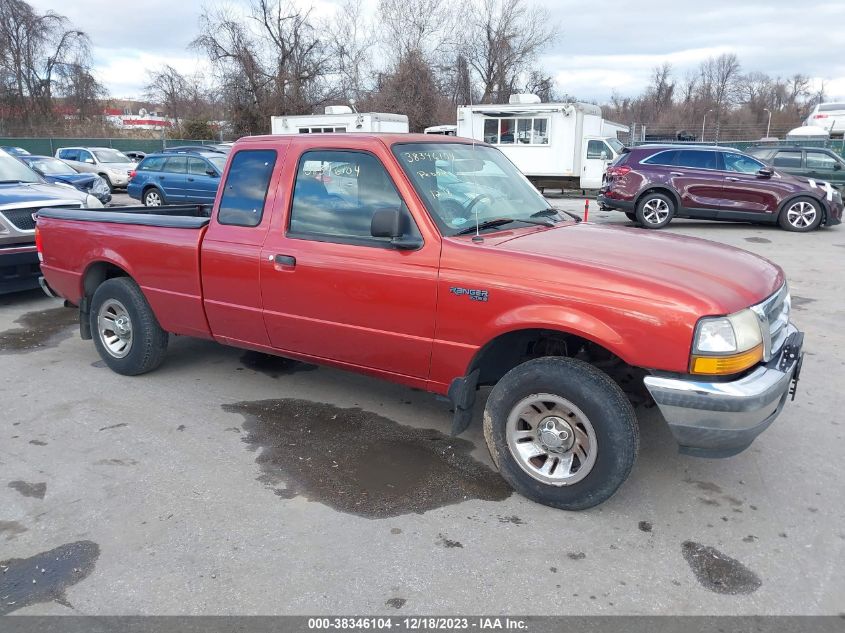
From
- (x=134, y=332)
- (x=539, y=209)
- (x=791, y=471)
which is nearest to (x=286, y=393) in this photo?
(x=134, y=332)

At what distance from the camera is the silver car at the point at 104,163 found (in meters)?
22.7

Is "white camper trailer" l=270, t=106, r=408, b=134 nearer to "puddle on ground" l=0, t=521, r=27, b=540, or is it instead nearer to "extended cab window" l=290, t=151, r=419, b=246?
"extended cab window" l=290, t=151, r=419, b=246

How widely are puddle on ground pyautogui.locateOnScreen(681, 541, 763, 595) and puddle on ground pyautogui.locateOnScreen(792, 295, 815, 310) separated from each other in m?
5.40

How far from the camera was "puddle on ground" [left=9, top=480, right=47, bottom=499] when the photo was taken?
359cm

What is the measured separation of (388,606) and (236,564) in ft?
2.48

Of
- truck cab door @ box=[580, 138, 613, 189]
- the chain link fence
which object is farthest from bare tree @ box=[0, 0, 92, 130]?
truck cab door @ box=[580, 138, 613, 189]

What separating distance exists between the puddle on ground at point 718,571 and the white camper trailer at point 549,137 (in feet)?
65.3

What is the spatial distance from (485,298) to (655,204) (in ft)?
38.3

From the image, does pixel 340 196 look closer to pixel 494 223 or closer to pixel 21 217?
pixel 494 223

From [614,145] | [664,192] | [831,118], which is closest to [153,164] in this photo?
[664,192]

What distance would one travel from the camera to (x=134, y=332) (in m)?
5.20

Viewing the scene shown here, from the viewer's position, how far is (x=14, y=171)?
29.7ft

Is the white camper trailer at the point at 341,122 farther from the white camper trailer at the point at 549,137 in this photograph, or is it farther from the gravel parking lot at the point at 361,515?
the gravel parking lot at the point at 361,515

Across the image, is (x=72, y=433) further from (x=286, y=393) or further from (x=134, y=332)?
(x=286, y=393)
